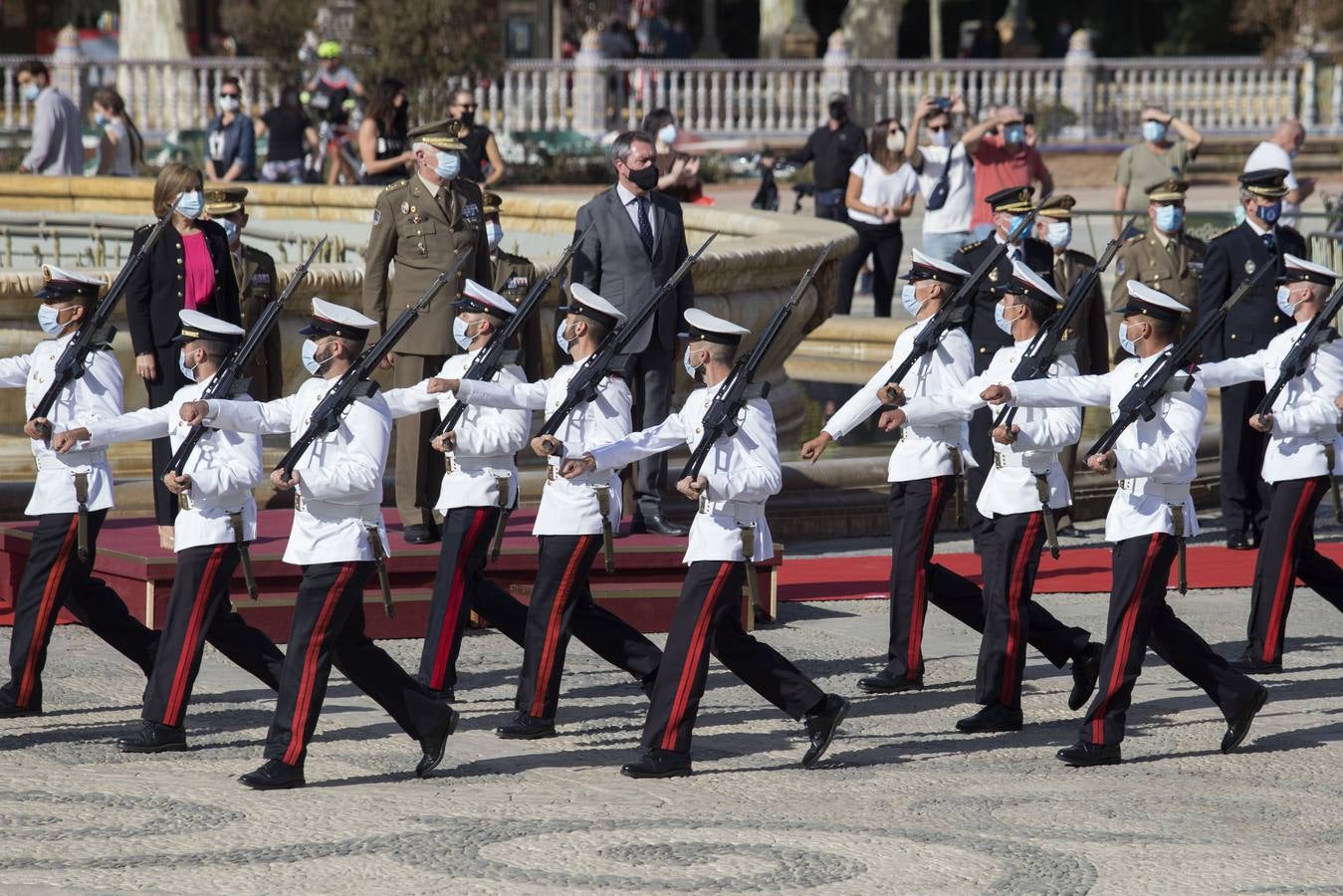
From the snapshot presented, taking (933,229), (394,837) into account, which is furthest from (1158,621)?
(933,229)

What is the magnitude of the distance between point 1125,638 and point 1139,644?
5 cm

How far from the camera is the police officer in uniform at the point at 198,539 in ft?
24.5

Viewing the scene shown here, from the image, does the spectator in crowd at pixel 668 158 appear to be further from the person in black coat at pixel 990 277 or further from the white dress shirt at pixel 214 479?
the white dress shirt at pixel 214 479

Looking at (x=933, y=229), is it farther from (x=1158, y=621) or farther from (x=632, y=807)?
(x=632, y=807)

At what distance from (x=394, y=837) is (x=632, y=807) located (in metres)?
0.79

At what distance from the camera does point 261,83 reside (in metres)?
33.2

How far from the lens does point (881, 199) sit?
16.6 m

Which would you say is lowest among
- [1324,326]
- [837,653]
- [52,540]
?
[837,653]

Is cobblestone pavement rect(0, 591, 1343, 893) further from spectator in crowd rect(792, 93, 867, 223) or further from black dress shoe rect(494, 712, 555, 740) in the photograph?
spectator in crowd rect(792, 93, 867, 223)

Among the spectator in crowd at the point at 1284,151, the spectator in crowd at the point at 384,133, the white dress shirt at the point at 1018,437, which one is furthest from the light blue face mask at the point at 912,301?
the spectator in crowd at the point at 384,133

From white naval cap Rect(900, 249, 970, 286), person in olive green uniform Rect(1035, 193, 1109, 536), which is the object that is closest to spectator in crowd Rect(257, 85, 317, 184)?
person in olive green uniform Rect(1035, 193, 1109, 536)

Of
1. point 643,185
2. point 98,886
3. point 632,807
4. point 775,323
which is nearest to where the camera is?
point 98,886

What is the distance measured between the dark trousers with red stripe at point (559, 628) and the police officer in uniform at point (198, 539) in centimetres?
99

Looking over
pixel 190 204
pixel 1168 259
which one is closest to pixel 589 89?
pixel 1168 259
